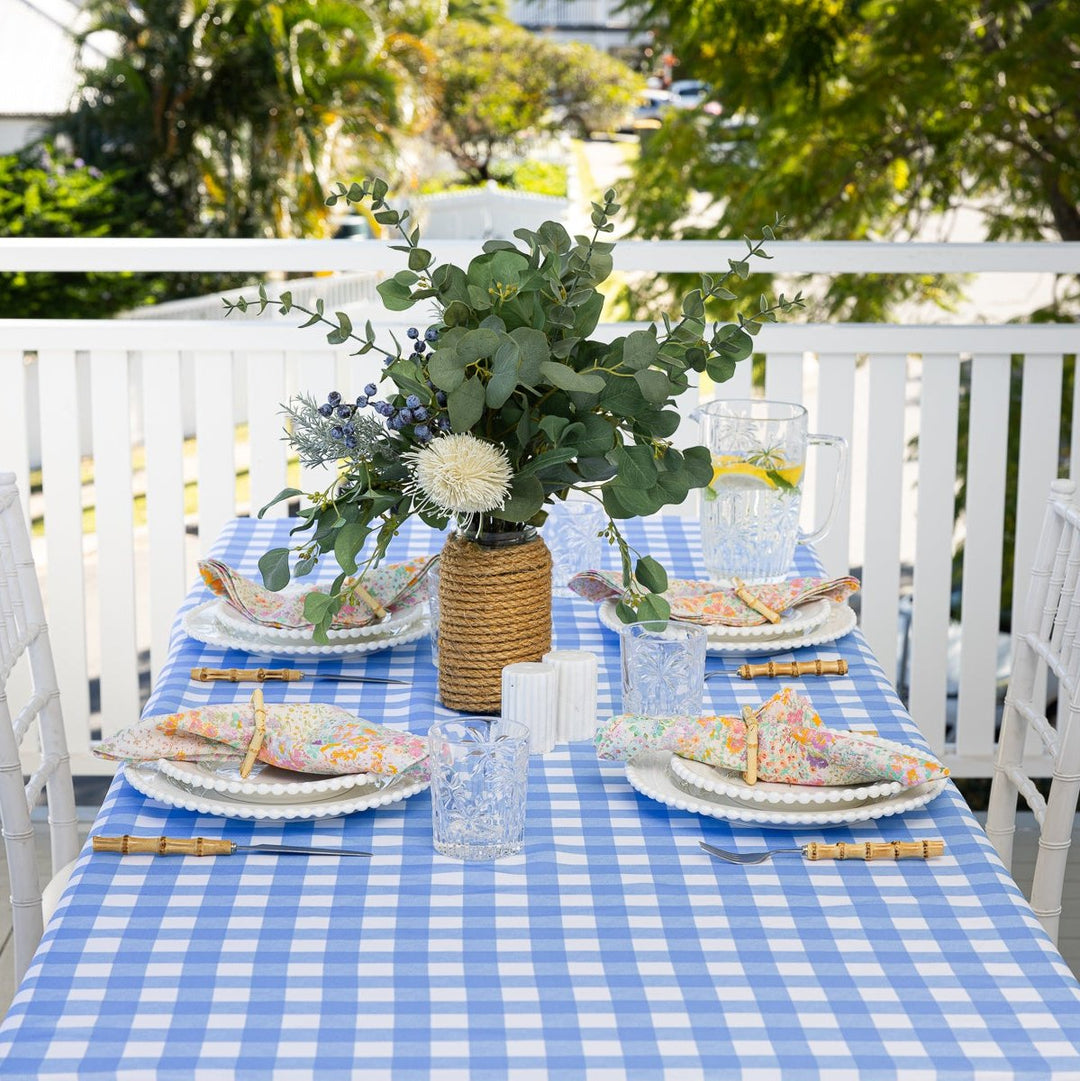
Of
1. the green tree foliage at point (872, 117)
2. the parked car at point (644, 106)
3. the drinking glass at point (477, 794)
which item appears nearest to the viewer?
the drinking glass at point (477, 794)

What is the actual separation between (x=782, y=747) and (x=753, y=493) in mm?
525

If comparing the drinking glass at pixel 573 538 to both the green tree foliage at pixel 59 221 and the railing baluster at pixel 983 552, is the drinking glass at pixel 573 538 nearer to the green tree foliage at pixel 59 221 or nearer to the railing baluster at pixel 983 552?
the railing baluster at pixel 983 552

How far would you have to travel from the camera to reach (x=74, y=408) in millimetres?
2670

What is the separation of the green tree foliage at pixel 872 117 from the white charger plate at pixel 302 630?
104 inches

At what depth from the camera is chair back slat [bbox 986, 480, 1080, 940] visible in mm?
1666

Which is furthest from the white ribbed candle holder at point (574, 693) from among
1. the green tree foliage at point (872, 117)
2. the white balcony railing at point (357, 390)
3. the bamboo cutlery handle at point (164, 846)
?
the green tree foliage at point (872, 117)

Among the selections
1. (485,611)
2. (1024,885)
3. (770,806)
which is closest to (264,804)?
(485,611)

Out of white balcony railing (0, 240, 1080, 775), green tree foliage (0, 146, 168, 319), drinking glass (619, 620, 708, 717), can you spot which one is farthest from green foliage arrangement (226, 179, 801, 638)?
green tree foliage (0, 146, 168, 319)

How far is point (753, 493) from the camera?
1762 millimetres

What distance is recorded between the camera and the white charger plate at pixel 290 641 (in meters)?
1.63

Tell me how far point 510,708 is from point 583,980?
43cm

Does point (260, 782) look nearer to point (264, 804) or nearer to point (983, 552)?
point (264, 804)

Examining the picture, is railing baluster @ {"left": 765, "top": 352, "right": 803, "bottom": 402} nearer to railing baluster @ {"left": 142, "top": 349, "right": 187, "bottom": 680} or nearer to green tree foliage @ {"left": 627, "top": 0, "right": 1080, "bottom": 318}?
railing baluster @ {"left": 142, "top": 349, "right": 187, "bottom": 680}

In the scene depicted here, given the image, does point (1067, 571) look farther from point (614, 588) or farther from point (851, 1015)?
point (851, 1015)
